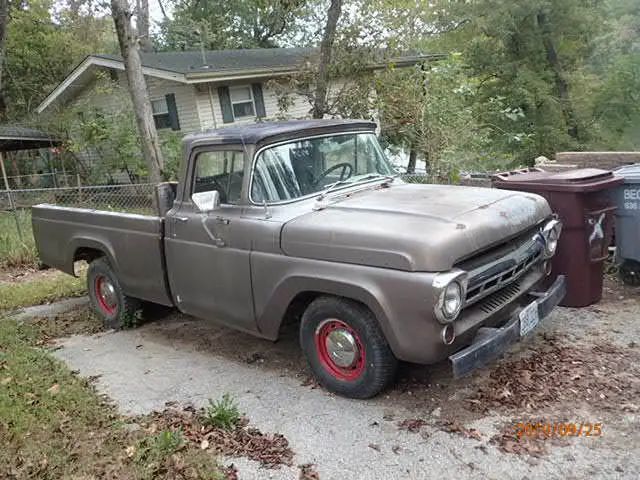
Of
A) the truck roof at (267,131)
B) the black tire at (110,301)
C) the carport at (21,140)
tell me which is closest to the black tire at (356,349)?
the truck roof at (267,131)

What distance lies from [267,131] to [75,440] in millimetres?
2597

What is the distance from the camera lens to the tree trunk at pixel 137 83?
31.9 ft

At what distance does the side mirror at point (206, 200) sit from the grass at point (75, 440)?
166cm

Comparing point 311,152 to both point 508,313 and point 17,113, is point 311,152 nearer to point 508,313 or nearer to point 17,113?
point 508,313

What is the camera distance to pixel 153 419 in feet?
12.8

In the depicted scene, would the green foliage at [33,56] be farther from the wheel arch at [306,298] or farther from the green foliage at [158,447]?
the green foliage at [158,447]

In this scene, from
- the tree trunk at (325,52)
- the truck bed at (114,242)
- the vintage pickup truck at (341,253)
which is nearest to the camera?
the vintage pickup truck at (341,253)

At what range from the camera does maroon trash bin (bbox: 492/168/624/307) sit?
491 centimetres

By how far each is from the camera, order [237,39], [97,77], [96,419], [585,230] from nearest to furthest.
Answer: [96,419]
[585,230]
[97,77]
[237,39]

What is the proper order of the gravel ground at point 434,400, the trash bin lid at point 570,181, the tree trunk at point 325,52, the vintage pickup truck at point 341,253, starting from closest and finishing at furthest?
1. the gravel ground at point 434,400
2. the vintage pickup truck at point 341,253
3. the trash bin lid at point 570,181
4. the tree trunk at point 325,52

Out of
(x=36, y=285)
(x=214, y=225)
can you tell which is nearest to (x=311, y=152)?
(x=214, y=225)

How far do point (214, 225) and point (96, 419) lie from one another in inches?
66.1

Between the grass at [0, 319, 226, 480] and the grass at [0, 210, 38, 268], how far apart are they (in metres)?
5.75

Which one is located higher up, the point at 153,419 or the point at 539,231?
the point at 539,231
